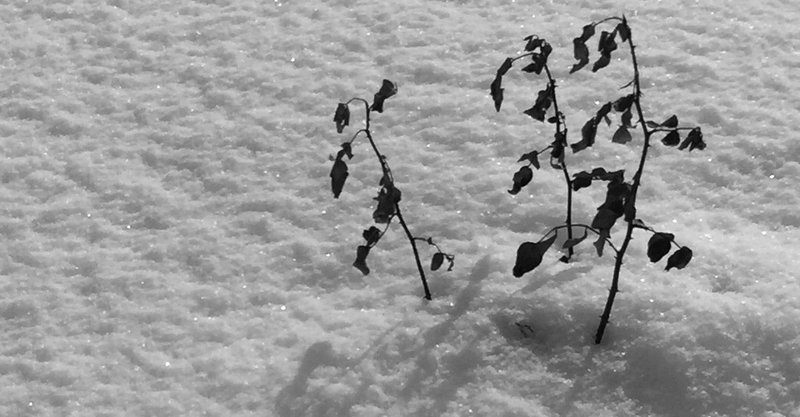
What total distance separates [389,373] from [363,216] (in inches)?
26.8

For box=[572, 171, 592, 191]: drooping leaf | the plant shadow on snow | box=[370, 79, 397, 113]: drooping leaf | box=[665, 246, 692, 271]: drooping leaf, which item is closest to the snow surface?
the plant shadow on snow

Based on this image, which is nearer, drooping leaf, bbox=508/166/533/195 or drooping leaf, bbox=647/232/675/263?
drooping leaf, bbox=647/232/675/263

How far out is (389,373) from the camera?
8.92 feet

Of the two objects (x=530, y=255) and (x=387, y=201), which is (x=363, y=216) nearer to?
(x=387, y=201)

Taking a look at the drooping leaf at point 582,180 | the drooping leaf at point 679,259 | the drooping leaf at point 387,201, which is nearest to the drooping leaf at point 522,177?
the drooping leaf at point 582,180

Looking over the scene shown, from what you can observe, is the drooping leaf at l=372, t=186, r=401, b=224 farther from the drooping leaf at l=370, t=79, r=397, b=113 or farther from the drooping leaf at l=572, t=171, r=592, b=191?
the drooping leaf at l=572, t=171, r=592, b=191

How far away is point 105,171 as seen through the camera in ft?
11.5

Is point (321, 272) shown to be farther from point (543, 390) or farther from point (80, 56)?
point (80, 56)

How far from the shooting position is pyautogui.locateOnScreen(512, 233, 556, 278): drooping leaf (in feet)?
8.28

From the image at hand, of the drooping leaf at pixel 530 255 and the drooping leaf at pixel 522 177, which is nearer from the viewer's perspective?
the drooping leaf at pixel 530 255

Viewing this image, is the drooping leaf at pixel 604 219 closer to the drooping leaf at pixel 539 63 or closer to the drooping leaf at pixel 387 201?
the drooping leaf at pixel 539 63

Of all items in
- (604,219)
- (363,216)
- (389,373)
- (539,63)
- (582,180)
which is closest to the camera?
(604,219)

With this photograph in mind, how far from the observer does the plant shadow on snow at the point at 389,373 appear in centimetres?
265

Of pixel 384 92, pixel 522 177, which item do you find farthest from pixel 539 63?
pixel 384 92
